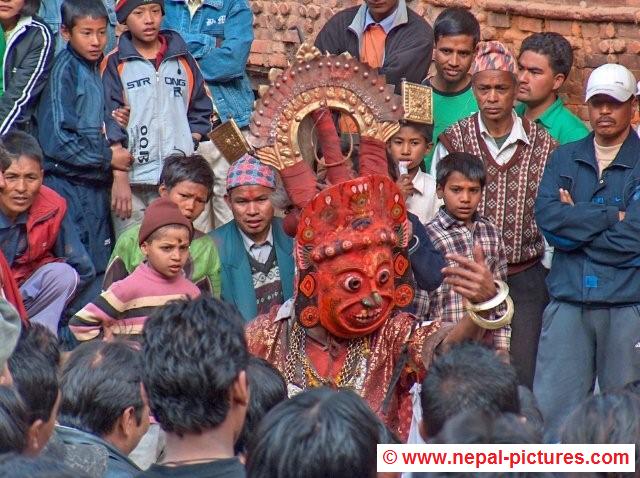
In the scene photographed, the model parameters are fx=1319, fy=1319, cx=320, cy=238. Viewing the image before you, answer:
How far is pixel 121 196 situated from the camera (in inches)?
277

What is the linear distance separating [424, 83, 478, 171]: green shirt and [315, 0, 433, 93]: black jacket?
0.58 ft

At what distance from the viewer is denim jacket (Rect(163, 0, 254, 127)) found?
7793 mm

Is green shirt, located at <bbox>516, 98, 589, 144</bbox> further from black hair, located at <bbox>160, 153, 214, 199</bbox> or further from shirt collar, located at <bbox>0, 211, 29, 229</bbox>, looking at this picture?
shirt collar, located at <bbox>0, 211, 29, 229</bbox>

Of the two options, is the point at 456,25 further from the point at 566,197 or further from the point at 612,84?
the point at 566,197

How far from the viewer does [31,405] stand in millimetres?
3617

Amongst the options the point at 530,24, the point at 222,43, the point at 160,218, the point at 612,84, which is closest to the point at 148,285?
the point at 160,218

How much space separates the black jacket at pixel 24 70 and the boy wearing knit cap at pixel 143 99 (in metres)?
0.37

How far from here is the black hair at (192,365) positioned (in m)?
3.26

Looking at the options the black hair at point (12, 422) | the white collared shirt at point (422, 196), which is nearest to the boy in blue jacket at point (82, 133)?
the white collared shirt at point (422, 196)

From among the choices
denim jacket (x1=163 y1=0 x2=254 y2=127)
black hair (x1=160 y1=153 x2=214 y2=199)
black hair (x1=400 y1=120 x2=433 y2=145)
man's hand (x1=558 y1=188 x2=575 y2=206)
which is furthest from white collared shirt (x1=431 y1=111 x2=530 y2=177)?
denim jacket (x1=163 y1=0 x2=254 y2=127)

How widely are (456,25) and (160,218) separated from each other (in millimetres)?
2360

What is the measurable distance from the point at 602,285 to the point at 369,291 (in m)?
1.82

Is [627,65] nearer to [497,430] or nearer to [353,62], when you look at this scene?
[353,62]

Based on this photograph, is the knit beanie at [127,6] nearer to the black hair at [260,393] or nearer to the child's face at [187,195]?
the child's face at [187,195]
